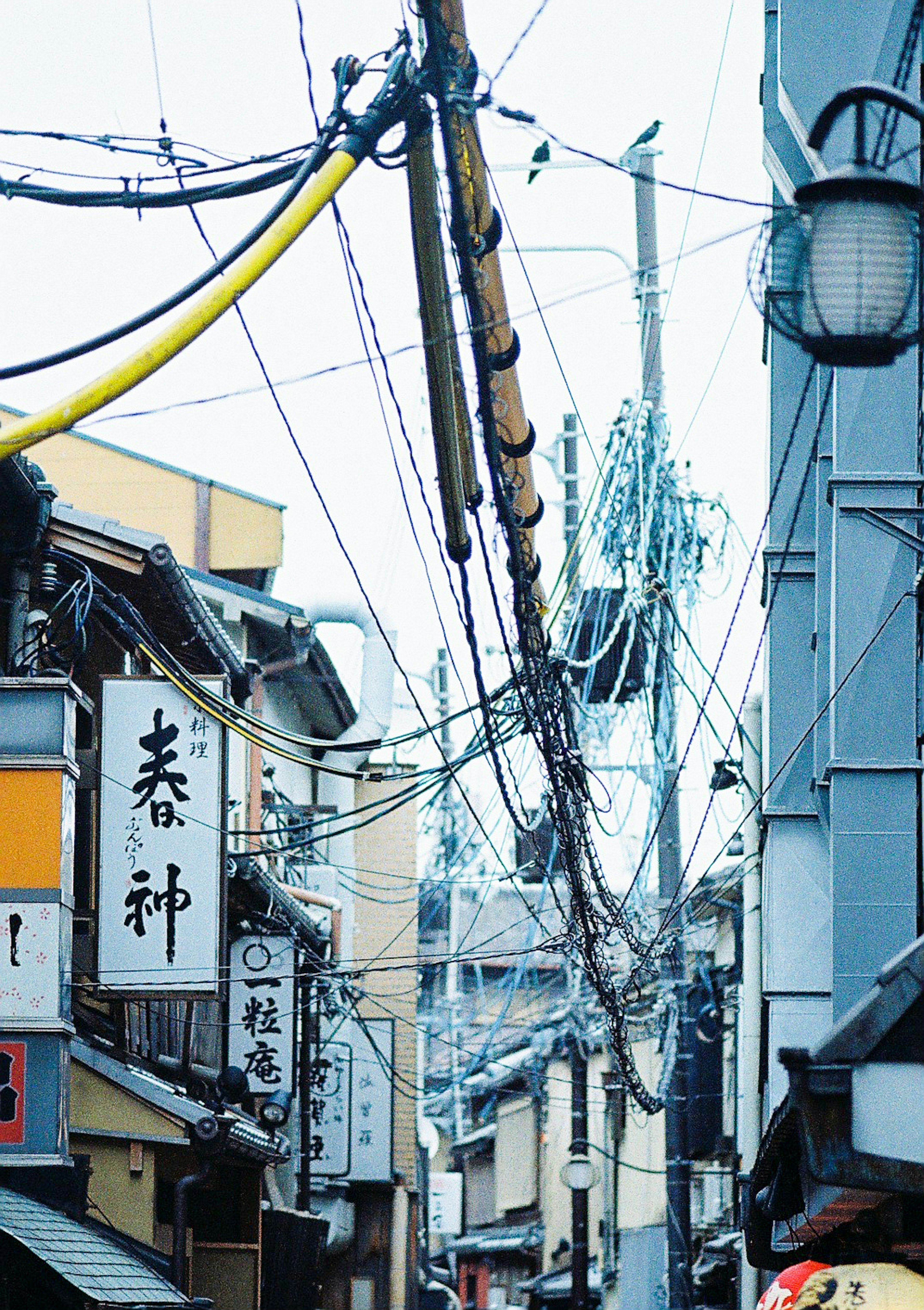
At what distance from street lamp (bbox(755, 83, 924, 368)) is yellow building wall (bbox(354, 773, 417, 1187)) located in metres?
36.7

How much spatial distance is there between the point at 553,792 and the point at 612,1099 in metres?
39.4

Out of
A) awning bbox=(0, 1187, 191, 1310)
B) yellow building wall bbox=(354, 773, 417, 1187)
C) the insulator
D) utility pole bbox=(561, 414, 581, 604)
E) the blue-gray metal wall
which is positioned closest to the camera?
the blue-gray metal wall

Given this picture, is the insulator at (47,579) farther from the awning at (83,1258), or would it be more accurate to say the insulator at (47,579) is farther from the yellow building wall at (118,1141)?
the awning at (83,1258)

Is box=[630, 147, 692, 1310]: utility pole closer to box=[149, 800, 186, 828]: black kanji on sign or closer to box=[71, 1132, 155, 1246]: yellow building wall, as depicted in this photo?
box=[149, 800, 186, 828]: black kanji on sign

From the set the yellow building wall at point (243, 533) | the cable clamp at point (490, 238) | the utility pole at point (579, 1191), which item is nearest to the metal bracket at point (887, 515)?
the cable clamp at point (490, 238)

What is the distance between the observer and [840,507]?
1571cm

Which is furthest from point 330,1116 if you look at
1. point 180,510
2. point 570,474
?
point 570,474

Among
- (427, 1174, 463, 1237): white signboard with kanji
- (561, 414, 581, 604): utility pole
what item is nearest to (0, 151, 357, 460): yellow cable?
(561, 414, 581, 604): utility pole

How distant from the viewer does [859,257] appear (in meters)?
7.89

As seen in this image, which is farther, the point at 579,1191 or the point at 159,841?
the point at 579,1191

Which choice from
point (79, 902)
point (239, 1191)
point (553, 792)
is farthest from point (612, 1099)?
point (553, 792)

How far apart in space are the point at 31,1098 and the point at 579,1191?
22210 millimetres

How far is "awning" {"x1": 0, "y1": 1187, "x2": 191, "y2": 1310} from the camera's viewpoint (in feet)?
53.3

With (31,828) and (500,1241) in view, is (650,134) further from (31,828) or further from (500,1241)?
(500,1241)
